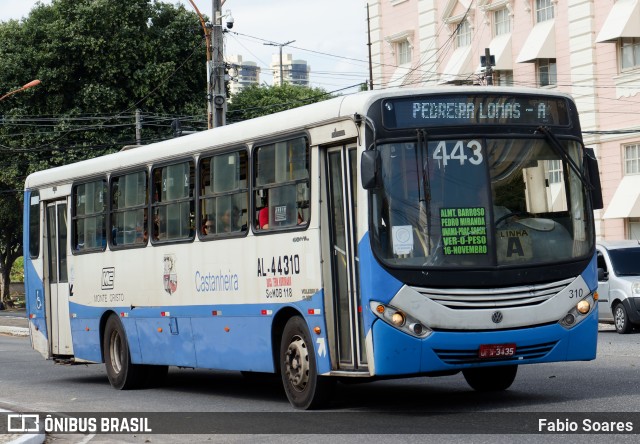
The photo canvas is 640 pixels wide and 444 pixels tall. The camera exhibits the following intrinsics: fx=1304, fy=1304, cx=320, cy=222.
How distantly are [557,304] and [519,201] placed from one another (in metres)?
1.05

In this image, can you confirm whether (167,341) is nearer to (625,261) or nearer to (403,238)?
(403,238)

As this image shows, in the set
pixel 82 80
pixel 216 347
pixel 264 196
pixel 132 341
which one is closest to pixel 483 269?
pixel 264 196

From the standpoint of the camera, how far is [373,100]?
1238 centimetres

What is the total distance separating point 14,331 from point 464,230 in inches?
1127

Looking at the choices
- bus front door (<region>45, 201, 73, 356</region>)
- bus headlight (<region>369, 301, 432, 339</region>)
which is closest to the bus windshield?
bus headlight (<region>369, 301, 432, 339</region>)

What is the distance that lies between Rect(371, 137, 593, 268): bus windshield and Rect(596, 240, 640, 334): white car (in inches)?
519

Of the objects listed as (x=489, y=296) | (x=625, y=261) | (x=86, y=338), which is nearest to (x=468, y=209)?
→ (x=489, y=296)

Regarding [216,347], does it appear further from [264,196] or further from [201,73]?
[201,73]

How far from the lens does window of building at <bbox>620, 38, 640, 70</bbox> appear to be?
120 feet

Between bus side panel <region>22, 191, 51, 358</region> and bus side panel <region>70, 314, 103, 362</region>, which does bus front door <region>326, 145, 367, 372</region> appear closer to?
bus side panel <region>70, 314, 103, 362</region>

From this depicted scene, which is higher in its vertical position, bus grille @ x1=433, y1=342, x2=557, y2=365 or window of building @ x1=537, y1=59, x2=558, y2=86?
window of building @ x1=537, y1=59, x2=558, y2=86

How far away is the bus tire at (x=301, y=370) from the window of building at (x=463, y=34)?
30.7 m

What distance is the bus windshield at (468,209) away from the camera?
12.1 m

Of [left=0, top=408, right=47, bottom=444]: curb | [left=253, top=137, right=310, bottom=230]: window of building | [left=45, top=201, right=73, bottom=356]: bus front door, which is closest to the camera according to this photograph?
[left=0, top=408, right=47, bottom=444]: curb
